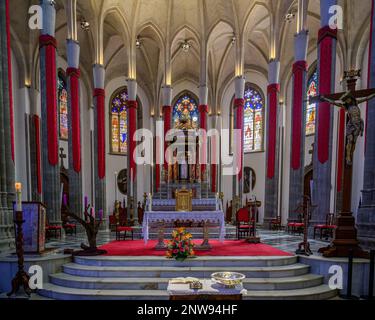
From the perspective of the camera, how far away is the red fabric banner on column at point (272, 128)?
12188 millimetres

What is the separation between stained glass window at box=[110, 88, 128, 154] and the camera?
61.2 feet

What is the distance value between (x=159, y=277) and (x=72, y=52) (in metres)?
9.64

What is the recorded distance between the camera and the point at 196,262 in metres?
5.52

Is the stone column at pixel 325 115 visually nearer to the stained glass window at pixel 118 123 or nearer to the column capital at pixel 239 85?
the column capital at pixel 239 85

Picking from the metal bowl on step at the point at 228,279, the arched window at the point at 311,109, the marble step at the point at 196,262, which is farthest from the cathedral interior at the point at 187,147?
the metal bowl on step at the point at 228,279

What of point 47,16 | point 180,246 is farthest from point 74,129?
point 180,246

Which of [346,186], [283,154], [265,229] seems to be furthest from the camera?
[283,154]

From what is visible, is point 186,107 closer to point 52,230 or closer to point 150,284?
point 52,230

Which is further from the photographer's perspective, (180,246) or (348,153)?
(348,153)
